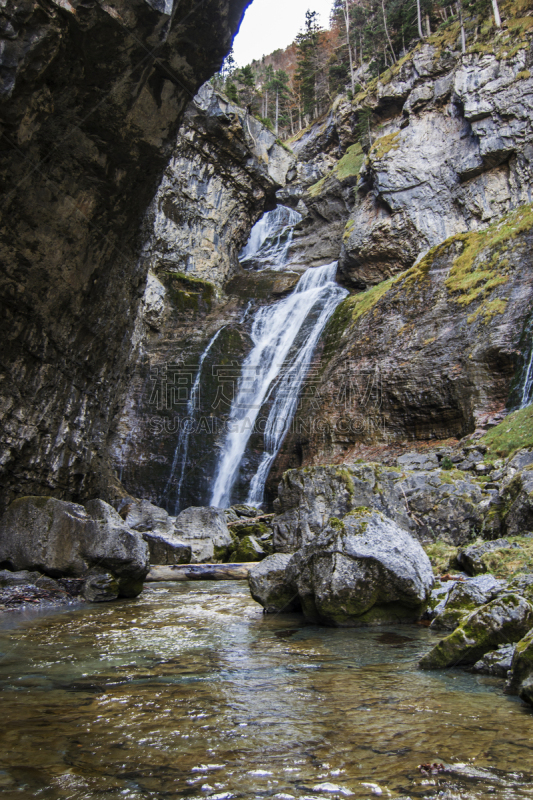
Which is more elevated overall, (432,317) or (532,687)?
(432,317)

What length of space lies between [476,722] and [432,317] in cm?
1737

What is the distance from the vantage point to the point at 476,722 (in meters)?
2.80

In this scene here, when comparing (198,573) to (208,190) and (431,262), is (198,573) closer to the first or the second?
(431,262)

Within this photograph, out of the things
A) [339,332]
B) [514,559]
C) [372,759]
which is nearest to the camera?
[372,759]

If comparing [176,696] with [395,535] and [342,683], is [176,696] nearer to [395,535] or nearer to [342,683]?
[342,683]

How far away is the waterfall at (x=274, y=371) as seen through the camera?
21.5 m

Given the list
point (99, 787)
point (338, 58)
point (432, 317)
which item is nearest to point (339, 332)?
point (432, 317)

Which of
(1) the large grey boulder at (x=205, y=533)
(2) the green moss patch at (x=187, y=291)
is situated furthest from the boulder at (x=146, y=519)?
(2) the green moss patch at (x=187, y=291)

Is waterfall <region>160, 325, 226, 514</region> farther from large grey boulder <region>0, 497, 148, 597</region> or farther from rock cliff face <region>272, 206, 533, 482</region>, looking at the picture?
large grey boulder <region>0, 497, 148, 597</region>

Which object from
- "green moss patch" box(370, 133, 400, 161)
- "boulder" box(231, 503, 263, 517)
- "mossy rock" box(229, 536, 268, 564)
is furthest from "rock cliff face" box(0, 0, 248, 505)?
"green moss patch" box(370, 133, 400, 161)

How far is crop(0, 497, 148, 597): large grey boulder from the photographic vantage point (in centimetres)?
844

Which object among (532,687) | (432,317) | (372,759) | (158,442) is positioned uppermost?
(432,317)

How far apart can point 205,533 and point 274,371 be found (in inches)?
459

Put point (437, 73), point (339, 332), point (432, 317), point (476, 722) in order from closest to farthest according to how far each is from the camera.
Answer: point (476, 722)
point (432, 317)
point (339, 332)
point (437, 73)
